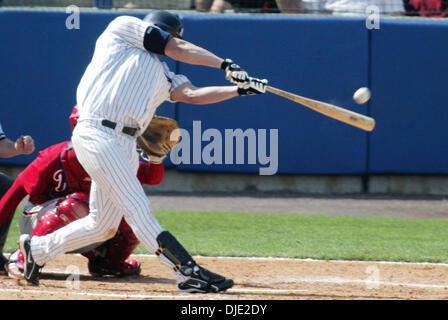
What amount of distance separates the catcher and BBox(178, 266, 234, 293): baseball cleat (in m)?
0.89

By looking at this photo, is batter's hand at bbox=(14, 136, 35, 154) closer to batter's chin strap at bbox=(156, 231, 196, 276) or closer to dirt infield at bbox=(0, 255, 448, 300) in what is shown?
dirt infield at bbox=(0, 255, 448, 300)

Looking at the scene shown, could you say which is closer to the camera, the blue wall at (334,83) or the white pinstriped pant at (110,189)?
the white pinstriped pant at (110,189)

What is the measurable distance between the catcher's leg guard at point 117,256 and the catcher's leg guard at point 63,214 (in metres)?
0.30

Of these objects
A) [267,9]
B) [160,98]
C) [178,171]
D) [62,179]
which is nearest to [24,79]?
[178,171]

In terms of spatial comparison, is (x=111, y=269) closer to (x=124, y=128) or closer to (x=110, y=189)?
(x=110, y=189)

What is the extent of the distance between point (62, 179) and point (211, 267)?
4.01ft

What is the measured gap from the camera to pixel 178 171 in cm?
895

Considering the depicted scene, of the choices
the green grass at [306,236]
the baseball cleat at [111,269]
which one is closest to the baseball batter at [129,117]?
the baseball cleat at [111,269]

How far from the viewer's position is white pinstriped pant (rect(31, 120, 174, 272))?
414 cm

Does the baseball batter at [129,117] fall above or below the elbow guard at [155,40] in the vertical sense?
below

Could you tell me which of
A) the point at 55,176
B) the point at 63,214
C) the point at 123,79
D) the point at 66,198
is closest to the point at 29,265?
the point at 63,214

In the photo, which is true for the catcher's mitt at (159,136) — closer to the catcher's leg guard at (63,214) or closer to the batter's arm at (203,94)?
the batter's arm at (203,94)

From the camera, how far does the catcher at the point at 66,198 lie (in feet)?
15.7

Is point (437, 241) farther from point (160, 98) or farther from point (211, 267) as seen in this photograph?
point (160, 98)
